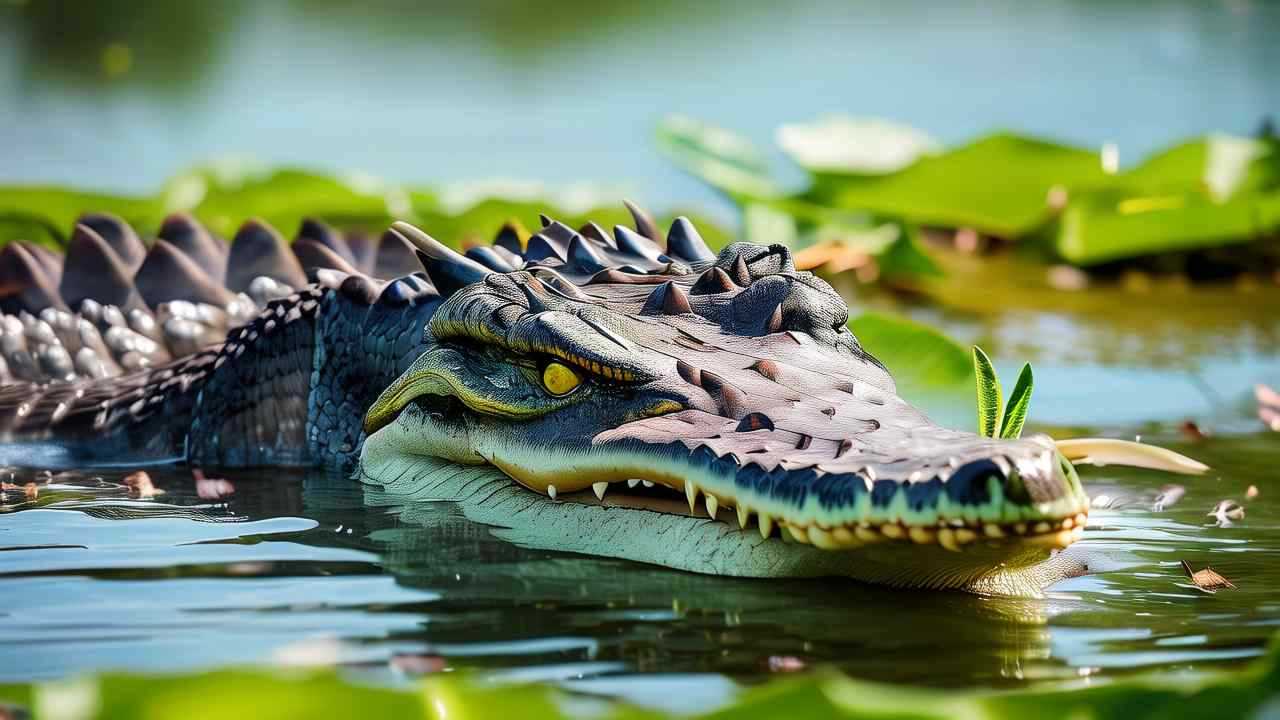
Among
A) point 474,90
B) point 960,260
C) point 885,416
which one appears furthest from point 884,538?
point 474,90

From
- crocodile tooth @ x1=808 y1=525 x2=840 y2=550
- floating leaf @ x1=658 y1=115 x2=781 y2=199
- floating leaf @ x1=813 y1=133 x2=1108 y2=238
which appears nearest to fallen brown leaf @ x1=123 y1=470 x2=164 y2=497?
crocodile tooth @ x1=808 y1=525 x2=840 y2=550

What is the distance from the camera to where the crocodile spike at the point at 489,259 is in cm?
322

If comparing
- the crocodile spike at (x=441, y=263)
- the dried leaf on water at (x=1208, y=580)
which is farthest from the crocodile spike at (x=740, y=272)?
the dried leaf on water at (x=1208, y=580)

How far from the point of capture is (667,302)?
288 cm

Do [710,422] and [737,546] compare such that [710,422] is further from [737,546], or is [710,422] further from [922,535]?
[922,535]

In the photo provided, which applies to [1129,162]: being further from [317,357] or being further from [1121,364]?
[317,357]

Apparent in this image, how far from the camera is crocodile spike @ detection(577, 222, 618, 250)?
3.42 metres

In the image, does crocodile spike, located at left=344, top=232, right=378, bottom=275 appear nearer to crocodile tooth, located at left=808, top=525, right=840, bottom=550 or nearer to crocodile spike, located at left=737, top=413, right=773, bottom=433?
crocodile spike, located at left=737, top=413, right=773, bottom=433

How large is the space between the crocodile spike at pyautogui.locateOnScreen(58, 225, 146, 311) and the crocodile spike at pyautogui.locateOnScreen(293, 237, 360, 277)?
0.44 m

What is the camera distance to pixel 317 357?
11.5 feet

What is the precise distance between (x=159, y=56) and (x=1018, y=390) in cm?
873

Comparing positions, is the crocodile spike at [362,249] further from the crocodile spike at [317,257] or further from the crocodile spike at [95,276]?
the crocodile spike at [95,276]

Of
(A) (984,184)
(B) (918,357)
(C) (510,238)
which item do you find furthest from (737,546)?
(A) (984,184)

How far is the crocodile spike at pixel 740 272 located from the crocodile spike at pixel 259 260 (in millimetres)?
1614
